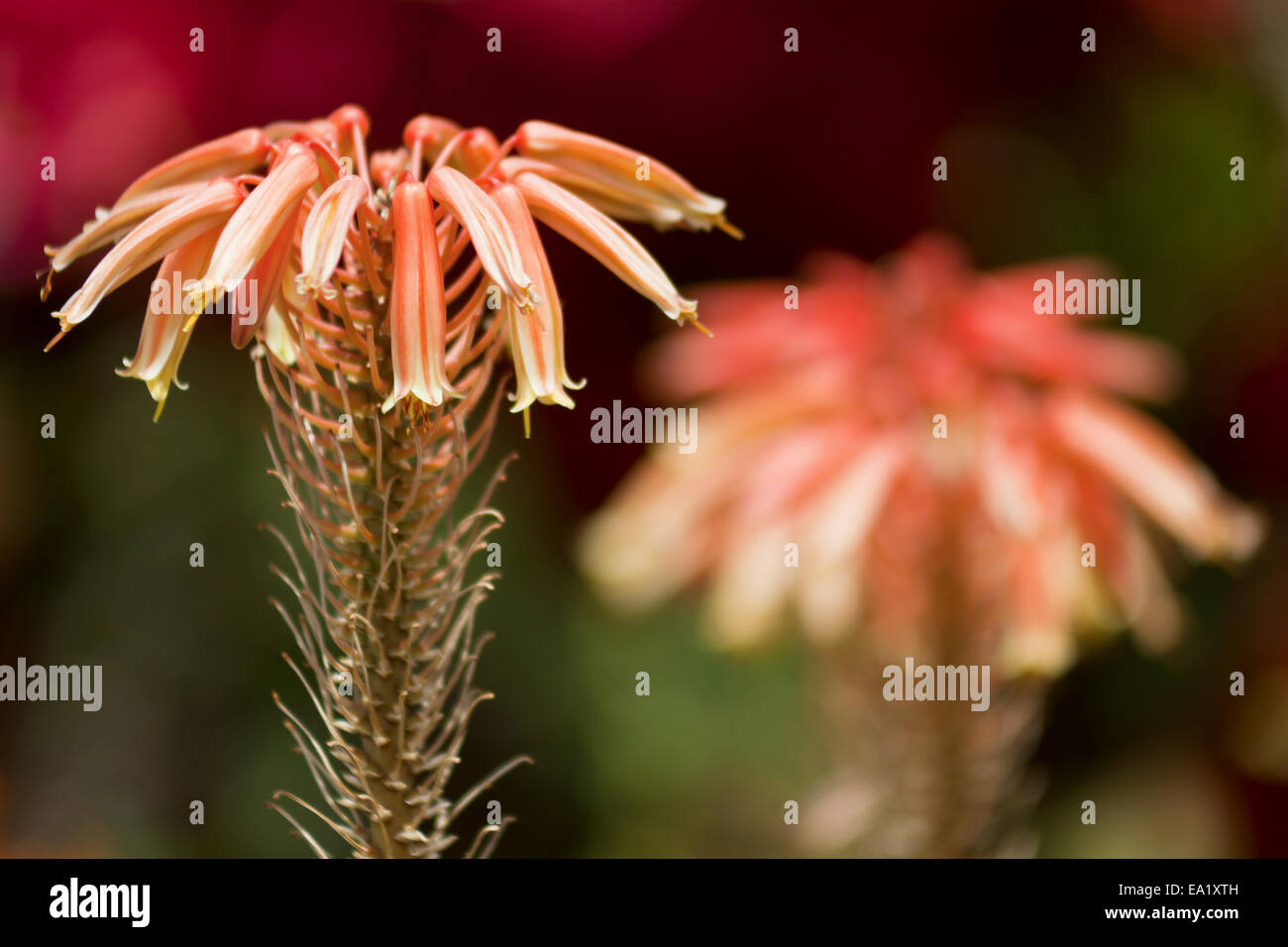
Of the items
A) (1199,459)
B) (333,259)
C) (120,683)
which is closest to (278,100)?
(120,683)

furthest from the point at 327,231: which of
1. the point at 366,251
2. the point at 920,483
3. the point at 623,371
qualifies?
the point at 623,371

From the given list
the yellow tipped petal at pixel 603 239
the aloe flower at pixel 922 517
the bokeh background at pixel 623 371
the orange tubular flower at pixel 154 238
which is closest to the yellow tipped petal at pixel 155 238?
the orange tubular flower at pixel 154 238

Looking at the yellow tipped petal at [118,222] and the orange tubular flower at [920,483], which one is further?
the orange tubular flower at [920,483]

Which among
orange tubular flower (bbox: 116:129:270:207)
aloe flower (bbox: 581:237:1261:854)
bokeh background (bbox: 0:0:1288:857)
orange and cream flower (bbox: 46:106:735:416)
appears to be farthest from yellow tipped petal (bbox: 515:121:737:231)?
bokeh background (bbox: 0:0:1288:857)

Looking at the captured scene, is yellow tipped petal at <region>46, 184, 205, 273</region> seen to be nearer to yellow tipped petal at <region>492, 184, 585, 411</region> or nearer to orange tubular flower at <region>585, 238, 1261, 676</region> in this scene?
yellow tipped petal at <region>492, 184, 585, 411</region>

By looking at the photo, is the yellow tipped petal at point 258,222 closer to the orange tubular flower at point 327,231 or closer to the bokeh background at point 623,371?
the orange tubular flower at point 327,231
